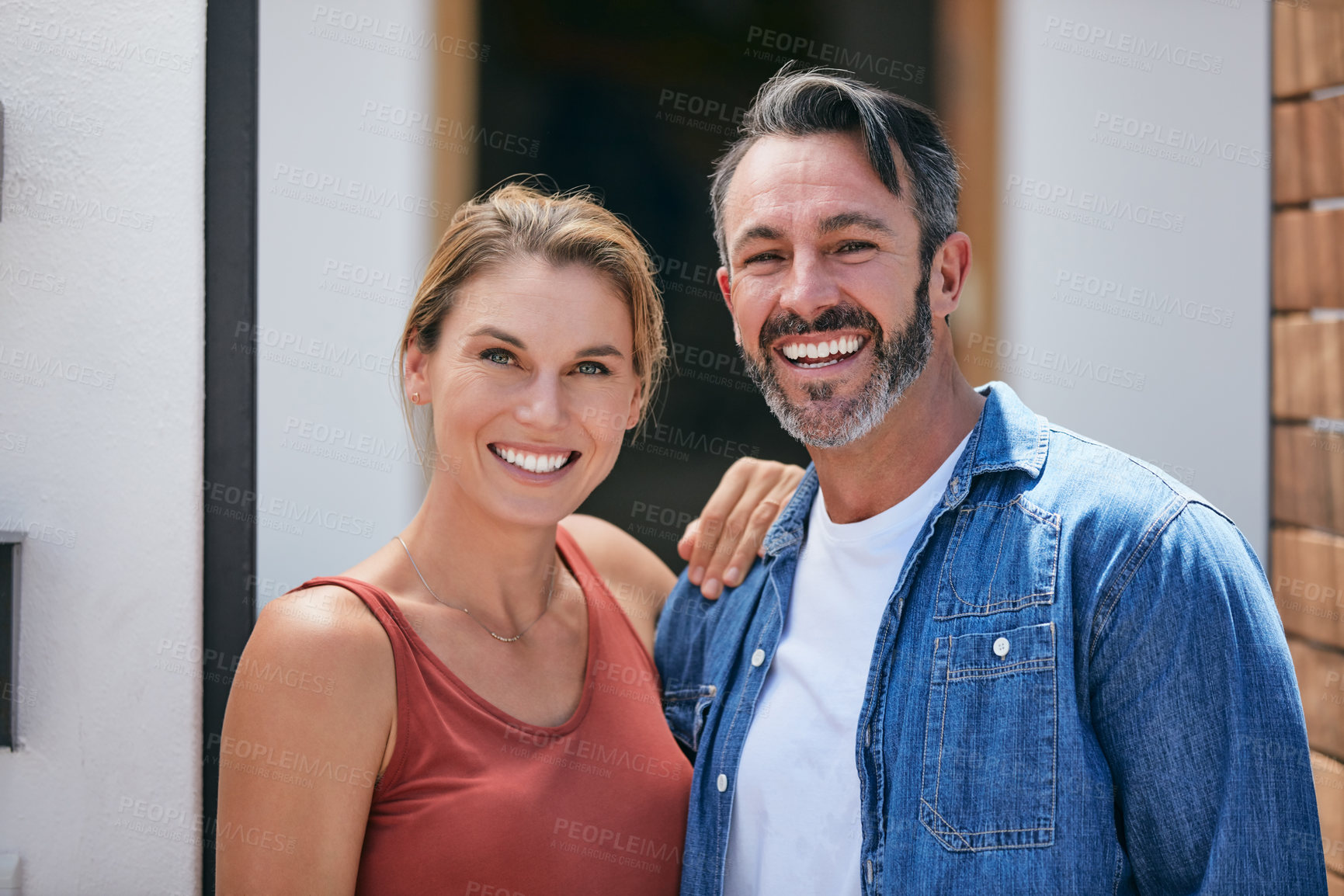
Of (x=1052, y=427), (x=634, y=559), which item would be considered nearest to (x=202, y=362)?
(x=634, y=559)

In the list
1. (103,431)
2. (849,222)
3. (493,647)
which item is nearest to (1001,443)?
(849,222)

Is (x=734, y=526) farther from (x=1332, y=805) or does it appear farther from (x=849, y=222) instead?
(x=1332, y=805)

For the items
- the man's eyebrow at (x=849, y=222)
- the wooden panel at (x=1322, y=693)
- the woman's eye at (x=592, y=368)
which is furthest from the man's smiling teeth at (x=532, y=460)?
the wooden panel at (x=1322, y=693)

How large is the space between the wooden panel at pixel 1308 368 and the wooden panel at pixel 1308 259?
0.15 feet

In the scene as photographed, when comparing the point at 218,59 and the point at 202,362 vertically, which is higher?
the point at 218,59

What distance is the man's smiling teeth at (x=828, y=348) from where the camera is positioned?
5.11ft

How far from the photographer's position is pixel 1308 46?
2105 mm

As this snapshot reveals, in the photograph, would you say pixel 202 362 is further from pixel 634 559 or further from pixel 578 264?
pixel 634 559

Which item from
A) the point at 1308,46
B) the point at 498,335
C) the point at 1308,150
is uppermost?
the point at 1308,46

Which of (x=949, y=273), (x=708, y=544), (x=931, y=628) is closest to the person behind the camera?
(x=931, y=628)

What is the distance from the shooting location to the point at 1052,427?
1516 millimetres

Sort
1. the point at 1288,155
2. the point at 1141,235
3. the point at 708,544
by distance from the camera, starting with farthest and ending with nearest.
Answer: the point at 1141,235, the point at 1288,155, the point at 708,544

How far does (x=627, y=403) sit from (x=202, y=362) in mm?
762

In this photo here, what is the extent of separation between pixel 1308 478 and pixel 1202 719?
1.26 metres
